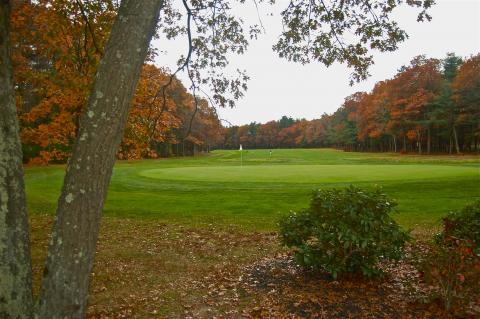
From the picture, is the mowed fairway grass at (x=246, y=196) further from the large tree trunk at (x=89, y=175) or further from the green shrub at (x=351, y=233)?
the large tree trunk at (x=89, y=175)

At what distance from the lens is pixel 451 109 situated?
57.9 m

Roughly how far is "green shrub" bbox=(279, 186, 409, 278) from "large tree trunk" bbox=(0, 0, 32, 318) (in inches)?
164

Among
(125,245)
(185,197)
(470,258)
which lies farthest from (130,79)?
(185,197)

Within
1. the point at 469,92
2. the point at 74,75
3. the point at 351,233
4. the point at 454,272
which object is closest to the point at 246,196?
the point at 74,75

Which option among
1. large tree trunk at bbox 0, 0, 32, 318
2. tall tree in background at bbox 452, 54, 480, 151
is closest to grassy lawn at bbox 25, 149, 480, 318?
large tree trunk at bbox 0, 0, 32, 318

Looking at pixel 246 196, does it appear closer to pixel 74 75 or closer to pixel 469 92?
pixel 74 75

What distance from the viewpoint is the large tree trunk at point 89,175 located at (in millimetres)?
3104

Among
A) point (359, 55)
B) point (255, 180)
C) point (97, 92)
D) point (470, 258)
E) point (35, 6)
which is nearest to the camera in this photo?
point (97, 92)

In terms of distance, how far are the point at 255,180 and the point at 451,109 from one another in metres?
47.2

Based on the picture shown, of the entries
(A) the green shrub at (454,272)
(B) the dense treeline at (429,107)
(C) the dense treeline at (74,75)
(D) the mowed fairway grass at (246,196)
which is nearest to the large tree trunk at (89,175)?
(C) the dense treeline at (74,75)

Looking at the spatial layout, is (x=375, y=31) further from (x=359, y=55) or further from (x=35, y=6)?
(x=35, y=6)

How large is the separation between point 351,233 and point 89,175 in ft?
13.4

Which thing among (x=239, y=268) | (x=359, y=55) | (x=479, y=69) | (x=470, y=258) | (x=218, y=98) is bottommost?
(x=239, y=268)

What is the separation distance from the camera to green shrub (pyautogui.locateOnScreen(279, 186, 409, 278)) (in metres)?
5.95
